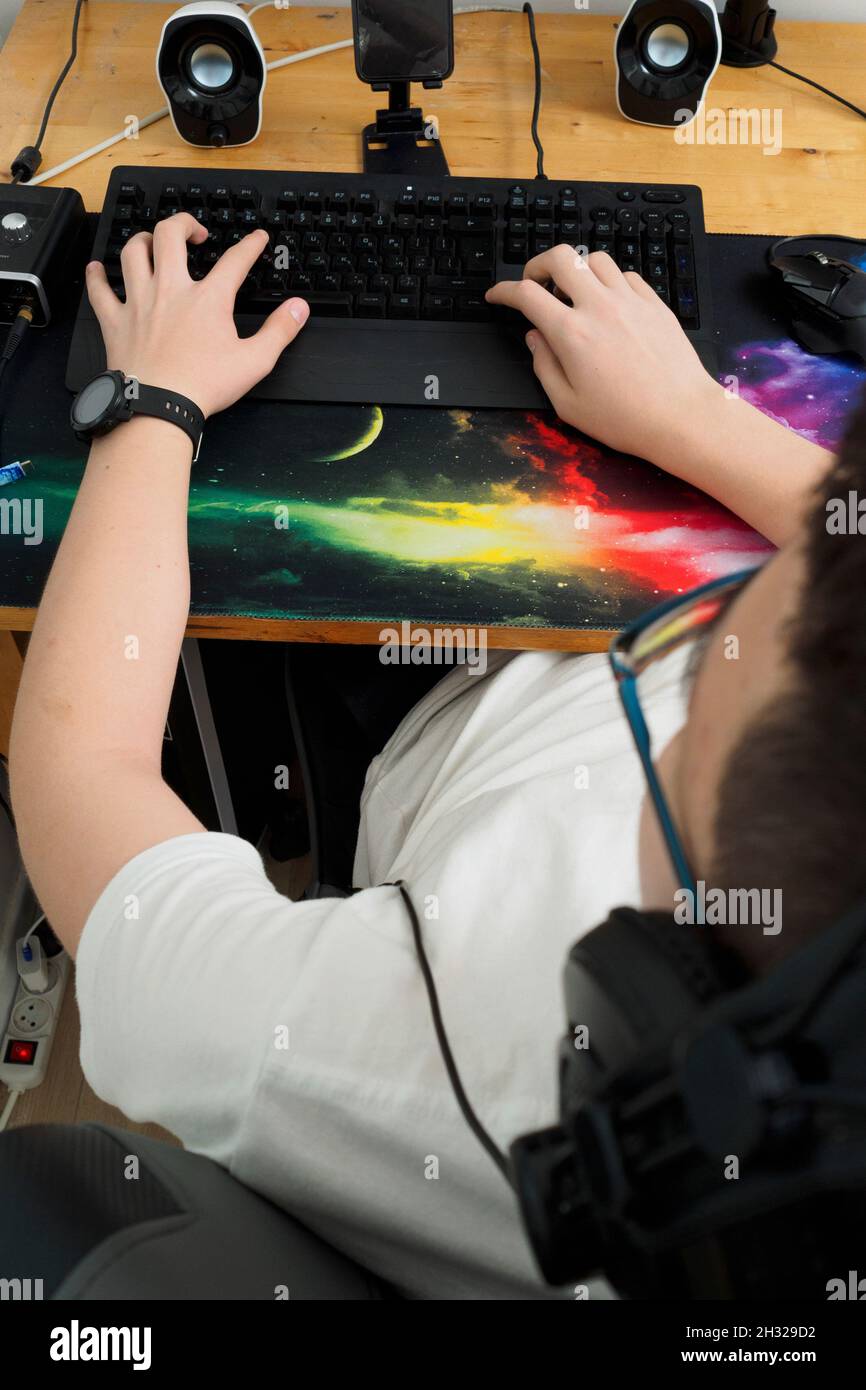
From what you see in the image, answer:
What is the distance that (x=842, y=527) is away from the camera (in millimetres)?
305

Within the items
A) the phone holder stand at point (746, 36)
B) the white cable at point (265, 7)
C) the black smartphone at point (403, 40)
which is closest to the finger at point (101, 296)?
the black smartphone at point (403, 40)

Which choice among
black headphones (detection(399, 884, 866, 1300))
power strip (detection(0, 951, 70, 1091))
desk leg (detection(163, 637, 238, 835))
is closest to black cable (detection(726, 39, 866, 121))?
desk leg (detection(163, 637, 238, 835))

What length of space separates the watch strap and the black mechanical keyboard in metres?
0.08

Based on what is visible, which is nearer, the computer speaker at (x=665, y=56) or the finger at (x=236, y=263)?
the finger at (x=236, y=263)

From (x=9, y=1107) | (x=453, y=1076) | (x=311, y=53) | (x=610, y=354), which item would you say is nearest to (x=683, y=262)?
(x=610, y=354)

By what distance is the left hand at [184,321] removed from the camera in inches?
30.4

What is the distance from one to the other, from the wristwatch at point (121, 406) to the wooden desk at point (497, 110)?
0.29 metres

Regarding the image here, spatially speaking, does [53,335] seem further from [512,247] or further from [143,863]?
[143,863]

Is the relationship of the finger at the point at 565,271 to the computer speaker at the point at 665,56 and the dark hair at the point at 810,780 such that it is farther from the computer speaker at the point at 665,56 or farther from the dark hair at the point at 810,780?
the dark hair at the point at 810,780

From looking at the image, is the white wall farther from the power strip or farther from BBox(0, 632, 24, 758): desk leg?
the power strip

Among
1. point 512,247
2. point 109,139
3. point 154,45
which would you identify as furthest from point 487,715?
point 154,45
